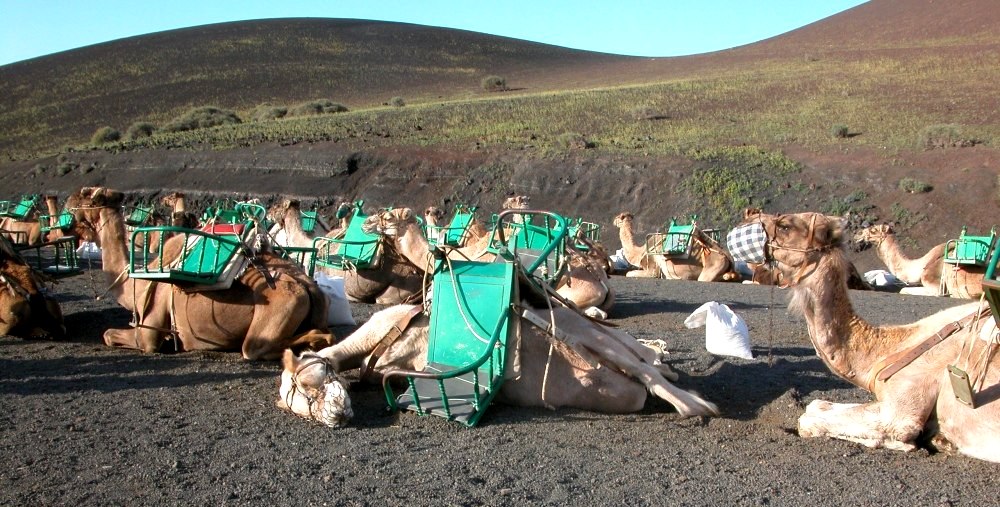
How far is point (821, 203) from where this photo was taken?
30.0 meters

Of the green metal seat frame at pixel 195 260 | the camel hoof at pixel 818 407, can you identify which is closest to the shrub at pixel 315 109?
the green metal seat frame at pixel 195 260

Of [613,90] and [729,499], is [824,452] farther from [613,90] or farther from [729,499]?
[613,90]

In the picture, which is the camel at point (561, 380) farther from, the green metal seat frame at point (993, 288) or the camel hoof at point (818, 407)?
the green metal seat frame at point (993, 288)

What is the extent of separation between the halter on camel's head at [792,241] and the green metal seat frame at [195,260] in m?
4.25

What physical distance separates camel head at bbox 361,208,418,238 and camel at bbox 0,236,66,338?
10.9ft

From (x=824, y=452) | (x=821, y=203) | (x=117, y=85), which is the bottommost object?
(x=821, y=203)

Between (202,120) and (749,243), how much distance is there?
5575 centimetres

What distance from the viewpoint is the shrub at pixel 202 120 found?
186 feet

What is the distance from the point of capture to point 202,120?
5784cm

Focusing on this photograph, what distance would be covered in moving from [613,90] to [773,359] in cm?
4932

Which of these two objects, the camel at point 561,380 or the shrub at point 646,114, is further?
the shrub at point 646,114

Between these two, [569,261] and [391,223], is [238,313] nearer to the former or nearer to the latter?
[391,223]

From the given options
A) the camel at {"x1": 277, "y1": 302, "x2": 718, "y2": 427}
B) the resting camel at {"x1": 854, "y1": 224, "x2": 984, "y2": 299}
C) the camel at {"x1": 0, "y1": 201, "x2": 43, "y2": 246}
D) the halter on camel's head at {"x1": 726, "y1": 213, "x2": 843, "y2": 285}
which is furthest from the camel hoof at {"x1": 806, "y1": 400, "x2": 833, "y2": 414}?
the camel at {"x1": 0, "y1": 201, "x2": 43, "y2": 246}

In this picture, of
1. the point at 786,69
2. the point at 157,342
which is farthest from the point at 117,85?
the point at 157,342
